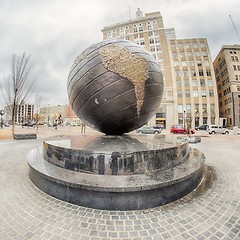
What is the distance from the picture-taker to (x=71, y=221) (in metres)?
2.53

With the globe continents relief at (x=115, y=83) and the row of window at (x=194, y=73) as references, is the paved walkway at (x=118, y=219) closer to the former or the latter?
the globe continents relief at (x=115, y=83)

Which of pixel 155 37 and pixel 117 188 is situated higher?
pixel 155 37

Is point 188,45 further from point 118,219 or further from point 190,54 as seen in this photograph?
point 118,219

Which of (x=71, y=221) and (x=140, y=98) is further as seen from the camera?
Result: (x=140, y=98)

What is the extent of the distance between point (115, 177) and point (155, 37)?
57909mm

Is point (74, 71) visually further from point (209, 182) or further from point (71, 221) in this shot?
point (209, 182)

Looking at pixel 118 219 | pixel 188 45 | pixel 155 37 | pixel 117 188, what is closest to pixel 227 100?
pixel 188 45

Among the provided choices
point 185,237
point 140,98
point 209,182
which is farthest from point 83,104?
point 209,182

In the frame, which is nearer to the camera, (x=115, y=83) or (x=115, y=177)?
(x=115, y=177)

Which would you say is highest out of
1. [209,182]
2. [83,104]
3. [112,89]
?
[112,89]

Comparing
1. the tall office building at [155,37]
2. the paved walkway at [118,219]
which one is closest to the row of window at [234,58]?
the tall office building at [155,37]

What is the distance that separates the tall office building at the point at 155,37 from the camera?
1831 inches

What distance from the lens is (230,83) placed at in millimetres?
48844

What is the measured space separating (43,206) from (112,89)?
10.2ft
